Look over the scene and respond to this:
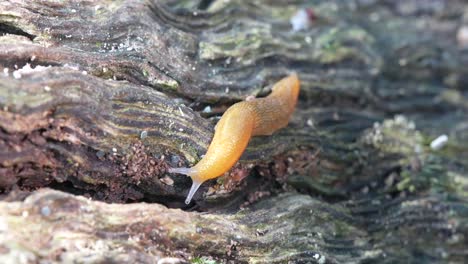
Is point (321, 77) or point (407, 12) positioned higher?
point (407, 12)

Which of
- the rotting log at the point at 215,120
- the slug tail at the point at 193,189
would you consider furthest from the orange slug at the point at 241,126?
the rotting log at the point at 215,120

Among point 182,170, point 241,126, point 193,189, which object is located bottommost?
point 193,189

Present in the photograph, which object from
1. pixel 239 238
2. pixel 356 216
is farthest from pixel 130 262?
pixel 356 216

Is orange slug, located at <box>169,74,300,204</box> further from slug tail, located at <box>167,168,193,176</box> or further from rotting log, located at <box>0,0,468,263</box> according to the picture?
rotting log, located at <box>0,0,468,263</box>

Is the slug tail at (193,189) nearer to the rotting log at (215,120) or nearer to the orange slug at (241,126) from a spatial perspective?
the orange slug at (241,126)

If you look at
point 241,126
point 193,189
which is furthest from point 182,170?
point 241,126

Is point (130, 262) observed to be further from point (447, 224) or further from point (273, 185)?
point (447, 224)

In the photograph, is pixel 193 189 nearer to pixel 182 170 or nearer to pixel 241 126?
pixel 182 170
